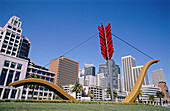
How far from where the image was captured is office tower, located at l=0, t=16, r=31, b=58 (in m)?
54.9

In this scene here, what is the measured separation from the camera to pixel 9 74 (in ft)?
135

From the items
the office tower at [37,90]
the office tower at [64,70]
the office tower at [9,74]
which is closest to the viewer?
the office tower at [9,74]

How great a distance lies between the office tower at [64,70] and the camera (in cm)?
13734

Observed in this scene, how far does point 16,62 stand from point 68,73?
107823 mm

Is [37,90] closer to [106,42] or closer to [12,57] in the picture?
[12,57]

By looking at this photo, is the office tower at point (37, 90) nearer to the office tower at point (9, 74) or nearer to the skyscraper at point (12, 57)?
the skyscraper at point (12, 57)

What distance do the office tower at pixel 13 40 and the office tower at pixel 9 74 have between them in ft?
53.3

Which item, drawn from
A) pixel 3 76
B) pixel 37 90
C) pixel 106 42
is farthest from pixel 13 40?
pixel 106 42

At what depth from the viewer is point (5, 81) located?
3981cm

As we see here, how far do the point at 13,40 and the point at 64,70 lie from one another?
91148mm

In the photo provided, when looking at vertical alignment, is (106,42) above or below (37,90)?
above

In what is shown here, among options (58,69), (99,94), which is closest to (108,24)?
(99,94)

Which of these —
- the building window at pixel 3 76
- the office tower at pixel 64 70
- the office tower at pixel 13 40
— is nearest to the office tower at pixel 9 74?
the building window at pixel 3 76

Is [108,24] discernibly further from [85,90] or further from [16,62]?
[85,90]
